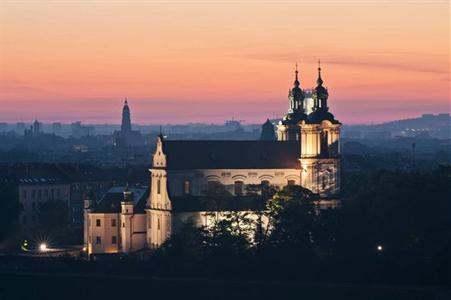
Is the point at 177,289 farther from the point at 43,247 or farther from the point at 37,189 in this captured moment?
the point at 37,189

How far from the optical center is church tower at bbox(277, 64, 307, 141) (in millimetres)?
108250

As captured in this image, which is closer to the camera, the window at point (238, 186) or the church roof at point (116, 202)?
the window at point (238, 186)

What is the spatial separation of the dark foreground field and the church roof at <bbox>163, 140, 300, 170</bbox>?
519 inches

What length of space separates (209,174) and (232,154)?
8.01 feet

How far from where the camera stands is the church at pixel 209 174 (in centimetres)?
9869

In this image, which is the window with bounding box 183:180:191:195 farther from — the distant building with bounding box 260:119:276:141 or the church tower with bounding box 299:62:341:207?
the distant building with bounding box 260:119:276:141

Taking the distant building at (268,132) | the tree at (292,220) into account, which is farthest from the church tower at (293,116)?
the distant building at (268,132)

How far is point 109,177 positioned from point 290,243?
189 ft

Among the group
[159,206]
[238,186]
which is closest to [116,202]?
[159,206]

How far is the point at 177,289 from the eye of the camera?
85812 mm

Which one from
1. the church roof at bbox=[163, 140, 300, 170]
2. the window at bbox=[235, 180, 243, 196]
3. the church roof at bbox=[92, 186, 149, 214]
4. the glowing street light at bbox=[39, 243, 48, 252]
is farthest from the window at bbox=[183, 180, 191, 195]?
the glowing street light at bbox=[39, 243, 48, 252]

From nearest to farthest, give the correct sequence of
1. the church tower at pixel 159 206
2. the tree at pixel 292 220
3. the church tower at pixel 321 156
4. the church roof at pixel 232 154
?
the tree at pixel 292 220
the church tower at pixel 159 206
the church roof at pixel 232 154
the church tower at pixel 321 156

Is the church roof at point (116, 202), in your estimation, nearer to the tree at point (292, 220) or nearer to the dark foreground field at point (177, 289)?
the tree at point (292, 220)

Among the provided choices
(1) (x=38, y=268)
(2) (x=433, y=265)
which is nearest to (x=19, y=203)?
(1) (x=38, y=268)
